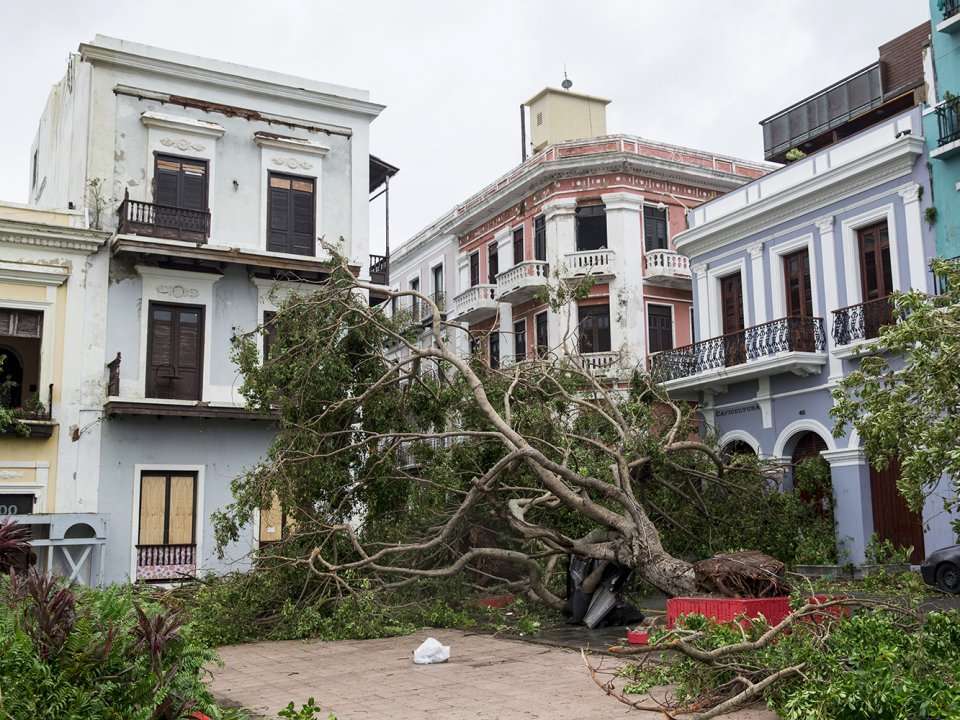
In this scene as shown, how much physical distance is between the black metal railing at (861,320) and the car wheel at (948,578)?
14.8 feet

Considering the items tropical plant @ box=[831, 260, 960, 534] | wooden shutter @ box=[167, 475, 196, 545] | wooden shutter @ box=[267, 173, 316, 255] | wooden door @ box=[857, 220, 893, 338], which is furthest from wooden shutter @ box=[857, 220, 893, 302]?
wooden shutter @ box=[167, 475, 196, 545]

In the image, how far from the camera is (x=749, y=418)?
20953mm

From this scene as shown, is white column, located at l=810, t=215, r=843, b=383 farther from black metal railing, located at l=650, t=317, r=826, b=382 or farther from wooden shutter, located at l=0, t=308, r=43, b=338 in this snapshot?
wooden shutter, located at l=0, t=308, r=43, b=338

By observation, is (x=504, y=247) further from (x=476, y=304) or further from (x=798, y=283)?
Answer: (x=798, y=283)

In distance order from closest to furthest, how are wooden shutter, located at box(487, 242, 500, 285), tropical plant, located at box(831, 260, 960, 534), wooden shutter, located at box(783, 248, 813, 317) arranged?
tropical plant, located at box(831, 260, 960, 534), wooden shutter, located at box(783, 248, 813, 317), wooden shutter, located at box(487, 242, 500, 285)

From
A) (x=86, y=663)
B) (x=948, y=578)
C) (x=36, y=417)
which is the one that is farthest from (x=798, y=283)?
(x=86, y=663)

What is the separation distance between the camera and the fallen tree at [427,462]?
12305mm

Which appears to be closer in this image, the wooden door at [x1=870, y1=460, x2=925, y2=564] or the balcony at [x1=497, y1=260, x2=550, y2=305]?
the wooden door at [x1=870, y1=460, x2=925, y2=564]

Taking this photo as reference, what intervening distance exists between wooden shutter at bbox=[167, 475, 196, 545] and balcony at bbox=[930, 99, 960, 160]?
49.9 ft

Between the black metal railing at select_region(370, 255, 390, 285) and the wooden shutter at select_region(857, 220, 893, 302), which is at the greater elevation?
the black metal railing at select_region(370, 255, 390, 285)

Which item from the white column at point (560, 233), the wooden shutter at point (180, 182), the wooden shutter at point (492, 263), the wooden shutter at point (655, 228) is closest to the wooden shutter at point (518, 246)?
the wooden shutter at point (492, 263)

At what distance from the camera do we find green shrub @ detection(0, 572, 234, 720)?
5.24 m

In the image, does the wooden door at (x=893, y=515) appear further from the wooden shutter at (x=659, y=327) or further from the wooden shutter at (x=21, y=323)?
the wooden shutter at (x=21, y=323)

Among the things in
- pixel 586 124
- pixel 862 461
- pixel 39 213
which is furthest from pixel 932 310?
pixel 586 124
